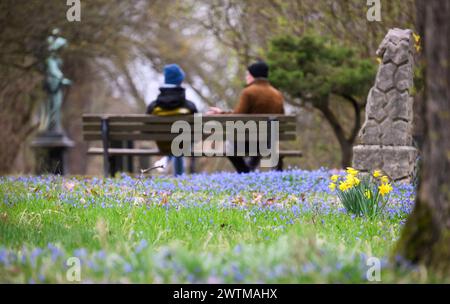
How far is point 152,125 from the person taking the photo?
31.3 ft

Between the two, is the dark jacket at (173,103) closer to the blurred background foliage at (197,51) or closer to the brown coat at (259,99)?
the brown coat at (259,99)

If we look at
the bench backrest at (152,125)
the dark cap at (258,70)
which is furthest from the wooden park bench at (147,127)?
the dark cap at (258,70)

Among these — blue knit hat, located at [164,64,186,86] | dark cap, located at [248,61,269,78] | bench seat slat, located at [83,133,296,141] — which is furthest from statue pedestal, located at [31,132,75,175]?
dark cap, located at [248,61,269,78]

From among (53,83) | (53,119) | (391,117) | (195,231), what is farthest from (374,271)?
(53,83)

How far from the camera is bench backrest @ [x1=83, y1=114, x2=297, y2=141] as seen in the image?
31.1 feet

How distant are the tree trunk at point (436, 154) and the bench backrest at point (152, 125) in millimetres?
6089

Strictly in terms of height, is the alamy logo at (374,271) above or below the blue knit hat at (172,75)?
below

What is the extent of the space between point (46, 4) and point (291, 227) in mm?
8803

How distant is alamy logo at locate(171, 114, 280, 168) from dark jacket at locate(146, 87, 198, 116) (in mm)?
343

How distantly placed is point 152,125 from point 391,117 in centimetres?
321

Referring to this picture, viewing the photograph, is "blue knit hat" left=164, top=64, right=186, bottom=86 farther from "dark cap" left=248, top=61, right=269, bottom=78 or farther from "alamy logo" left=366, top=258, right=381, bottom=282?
"alamy logo" left=366, top=258, right=381, bottom=282

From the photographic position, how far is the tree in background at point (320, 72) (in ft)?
37.8

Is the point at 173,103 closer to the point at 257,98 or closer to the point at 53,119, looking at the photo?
the point at 257,98

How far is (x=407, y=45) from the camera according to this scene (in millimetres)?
8203
